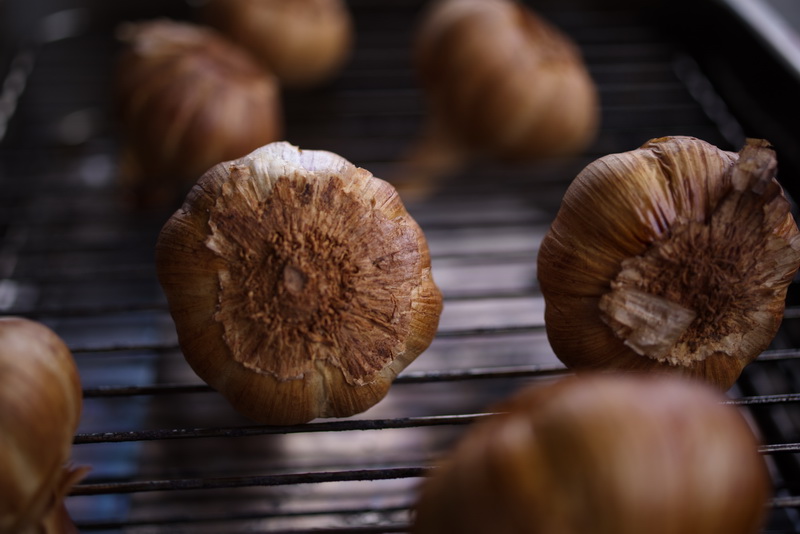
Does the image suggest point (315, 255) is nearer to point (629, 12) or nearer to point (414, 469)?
point (414, 469)

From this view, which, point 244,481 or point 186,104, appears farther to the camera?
point 186,104

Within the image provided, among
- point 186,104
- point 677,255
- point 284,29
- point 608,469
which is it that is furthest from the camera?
point 284,29

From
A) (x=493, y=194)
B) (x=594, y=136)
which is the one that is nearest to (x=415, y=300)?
(x=493, y=194)

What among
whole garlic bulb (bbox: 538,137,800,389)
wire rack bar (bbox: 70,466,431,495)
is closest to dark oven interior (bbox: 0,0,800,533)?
wire rack bar (bbox: 70,466,431,495)

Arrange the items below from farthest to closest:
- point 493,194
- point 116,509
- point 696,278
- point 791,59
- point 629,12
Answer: point 629,12, point 493,194, point 791,59, point 116,509, point 696,278

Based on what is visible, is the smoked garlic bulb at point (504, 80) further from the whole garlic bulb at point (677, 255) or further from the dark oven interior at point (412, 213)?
the whole garlic bulb at point (677, 255)

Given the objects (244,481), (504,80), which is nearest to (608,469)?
(244,481)

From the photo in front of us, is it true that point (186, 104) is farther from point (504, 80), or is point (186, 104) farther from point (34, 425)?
point (34, 425)
